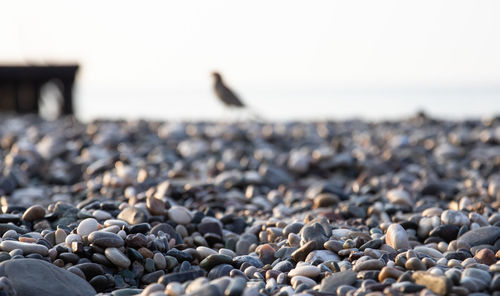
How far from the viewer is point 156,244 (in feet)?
10.3

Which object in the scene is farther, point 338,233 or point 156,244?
point 338,233

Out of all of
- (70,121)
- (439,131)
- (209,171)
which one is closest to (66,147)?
(209,171)

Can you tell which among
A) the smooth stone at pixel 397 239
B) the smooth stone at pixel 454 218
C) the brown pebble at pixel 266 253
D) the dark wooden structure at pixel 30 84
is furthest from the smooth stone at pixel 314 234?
the dark wooden structure at pixel 30 84

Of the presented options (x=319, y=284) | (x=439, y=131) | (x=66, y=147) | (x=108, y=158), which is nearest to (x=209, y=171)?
(x=108, y=158)

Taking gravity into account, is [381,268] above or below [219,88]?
below

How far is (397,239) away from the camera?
321cm

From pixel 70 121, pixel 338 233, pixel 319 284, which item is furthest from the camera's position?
pixel 70 121

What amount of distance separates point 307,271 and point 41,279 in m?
1.19

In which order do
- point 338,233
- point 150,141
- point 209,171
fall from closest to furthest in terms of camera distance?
point 338,233
point 209,171
point 150,141

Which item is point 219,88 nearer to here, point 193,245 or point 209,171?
point 209,171

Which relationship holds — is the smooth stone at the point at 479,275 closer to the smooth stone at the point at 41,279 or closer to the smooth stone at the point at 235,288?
the smooth stone at the point at 235,288

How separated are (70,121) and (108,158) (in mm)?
4285

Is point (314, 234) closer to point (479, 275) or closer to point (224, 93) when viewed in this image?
point (479, 275)

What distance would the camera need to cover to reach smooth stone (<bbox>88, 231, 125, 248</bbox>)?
2926mm
